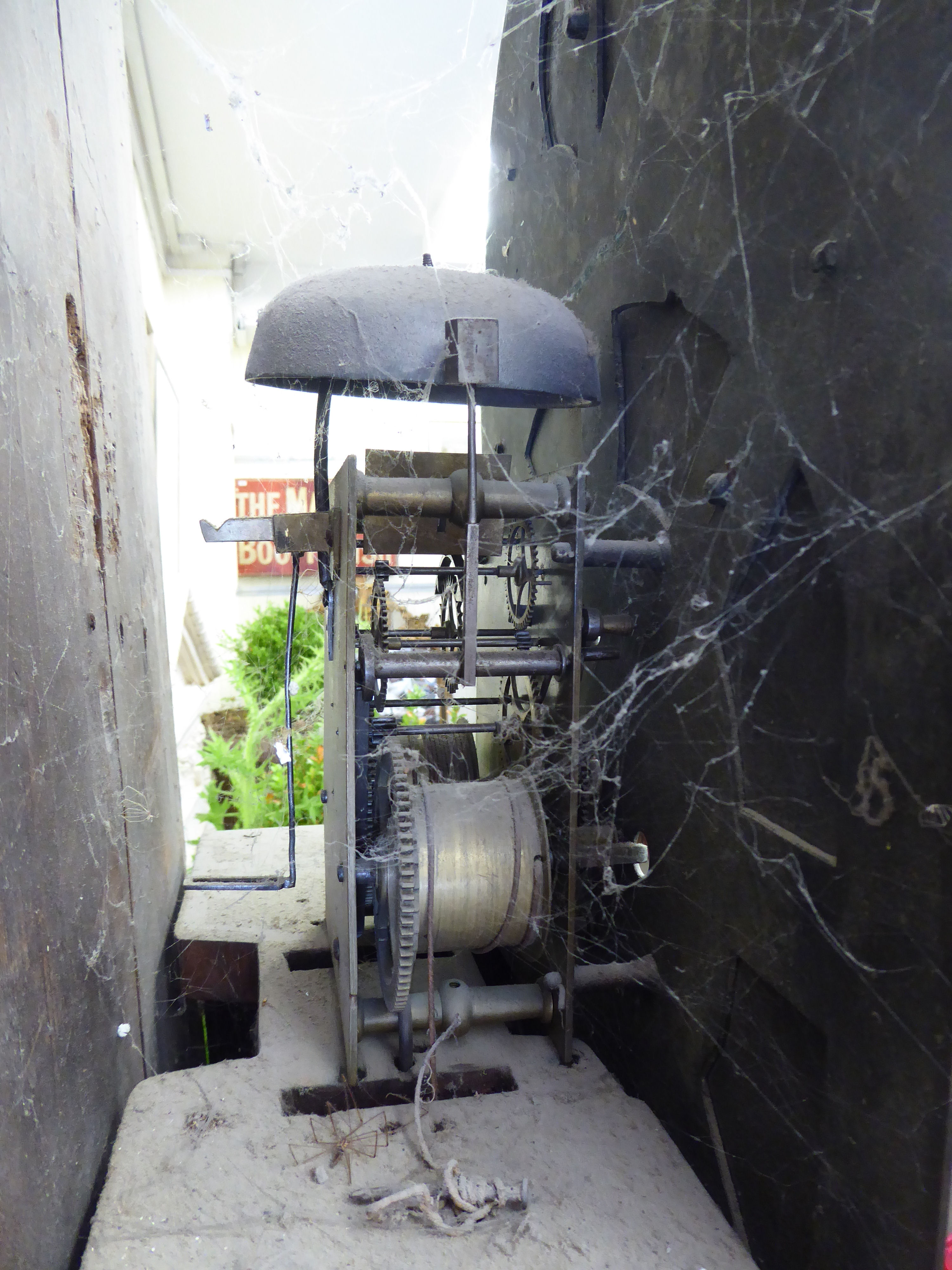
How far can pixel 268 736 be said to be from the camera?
208 inches

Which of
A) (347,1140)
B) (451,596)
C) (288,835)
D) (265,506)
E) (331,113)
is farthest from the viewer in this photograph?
(265,506)

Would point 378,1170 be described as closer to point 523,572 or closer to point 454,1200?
point 454,1200

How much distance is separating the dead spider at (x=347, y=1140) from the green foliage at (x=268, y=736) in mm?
2034

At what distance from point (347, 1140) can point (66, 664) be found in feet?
3.97

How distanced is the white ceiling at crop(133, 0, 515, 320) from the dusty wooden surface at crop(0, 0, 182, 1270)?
64 centimetres

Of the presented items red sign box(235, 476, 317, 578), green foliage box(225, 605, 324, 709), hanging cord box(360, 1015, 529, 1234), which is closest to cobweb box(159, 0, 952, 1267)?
hanging cord box(360, 1015, 529, 1234)

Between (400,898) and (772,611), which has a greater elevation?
(772,611)

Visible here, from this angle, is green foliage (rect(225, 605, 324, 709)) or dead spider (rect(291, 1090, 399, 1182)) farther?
green foliage (rect(225, 605, 324, 709))

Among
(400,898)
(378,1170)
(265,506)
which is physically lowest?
(378,1170)

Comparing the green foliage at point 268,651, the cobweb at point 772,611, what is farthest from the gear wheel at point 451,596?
the green foliage at point 268,651

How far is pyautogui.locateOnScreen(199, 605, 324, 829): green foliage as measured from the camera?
4.62m

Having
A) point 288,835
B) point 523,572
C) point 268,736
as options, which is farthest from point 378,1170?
point 268,736

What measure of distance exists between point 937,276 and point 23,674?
1565 mm

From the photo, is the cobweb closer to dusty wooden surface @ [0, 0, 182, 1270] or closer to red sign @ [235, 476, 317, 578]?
dusty wooden surface @ [0, 0, 182, 1270]
